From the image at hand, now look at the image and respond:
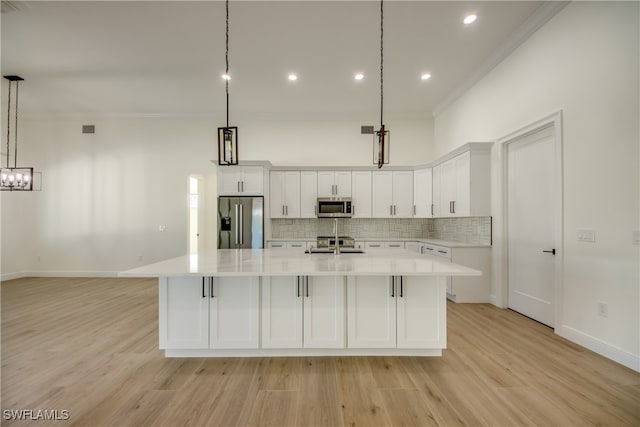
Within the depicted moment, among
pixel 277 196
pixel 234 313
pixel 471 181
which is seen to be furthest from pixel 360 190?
pixel 234 313

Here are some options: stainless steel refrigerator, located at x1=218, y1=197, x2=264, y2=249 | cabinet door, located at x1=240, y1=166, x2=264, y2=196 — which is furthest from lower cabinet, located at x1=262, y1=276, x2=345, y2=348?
cabinet door, located at x1=240, y1=166, x2=264, y2=196

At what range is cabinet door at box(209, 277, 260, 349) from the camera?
2.54 m

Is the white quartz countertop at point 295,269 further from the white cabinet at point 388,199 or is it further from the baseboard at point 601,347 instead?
the white cabinet at point 388,199

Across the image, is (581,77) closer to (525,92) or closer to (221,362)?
(525,92)

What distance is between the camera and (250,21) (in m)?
3.20

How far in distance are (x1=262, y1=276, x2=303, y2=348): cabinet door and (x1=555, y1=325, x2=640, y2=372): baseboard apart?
2.74m

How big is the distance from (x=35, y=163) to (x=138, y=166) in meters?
2.27

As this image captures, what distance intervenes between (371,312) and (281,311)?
2.72ft

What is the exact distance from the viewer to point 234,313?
2.55 m

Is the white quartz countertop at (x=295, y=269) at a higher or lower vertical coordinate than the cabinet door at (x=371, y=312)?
higher

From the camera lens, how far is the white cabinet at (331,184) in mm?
5762

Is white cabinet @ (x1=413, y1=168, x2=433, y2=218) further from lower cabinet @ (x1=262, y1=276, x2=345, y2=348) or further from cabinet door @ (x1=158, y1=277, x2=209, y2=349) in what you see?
cabinet door @ (x1=158, y1=277, x2=209, y2=349)

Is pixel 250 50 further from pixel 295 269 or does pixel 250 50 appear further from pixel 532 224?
pixel 532 224

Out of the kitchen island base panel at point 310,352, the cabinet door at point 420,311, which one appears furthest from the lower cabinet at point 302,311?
the cabinet door at point 420,311
